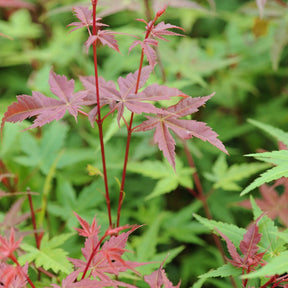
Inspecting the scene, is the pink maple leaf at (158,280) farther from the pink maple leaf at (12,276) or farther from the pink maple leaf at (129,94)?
the pink maple leaf at (129,94)

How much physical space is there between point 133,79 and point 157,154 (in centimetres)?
119

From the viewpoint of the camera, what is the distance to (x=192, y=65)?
2035 millimetres

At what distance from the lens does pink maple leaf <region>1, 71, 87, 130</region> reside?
3.39 feet

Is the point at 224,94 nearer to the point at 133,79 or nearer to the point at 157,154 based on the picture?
the point at 157,154

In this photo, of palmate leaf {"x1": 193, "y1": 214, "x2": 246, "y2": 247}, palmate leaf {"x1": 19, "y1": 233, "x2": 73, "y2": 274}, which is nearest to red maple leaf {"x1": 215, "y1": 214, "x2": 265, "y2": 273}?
palmate leaf {"x1": 193, "y1": 214, "x2": 246, "y2": 247}

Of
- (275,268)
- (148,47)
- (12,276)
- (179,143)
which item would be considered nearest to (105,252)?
(12,276)

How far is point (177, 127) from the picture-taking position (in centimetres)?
115

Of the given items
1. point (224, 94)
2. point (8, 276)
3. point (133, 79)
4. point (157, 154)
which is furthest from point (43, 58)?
point (8, 276)

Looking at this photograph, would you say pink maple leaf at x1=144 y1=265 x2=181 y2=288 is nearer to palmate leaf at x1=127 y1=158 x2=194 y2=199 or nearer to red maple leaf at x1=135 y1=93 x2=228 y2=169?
red maple leaf at x1=135 y1=93 x2=228 y2=169

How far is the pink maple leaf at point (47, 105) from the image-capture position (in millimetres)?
1033

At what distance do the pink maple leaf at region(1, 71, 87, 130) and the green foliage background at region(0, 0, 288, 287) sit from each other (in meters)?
0.40

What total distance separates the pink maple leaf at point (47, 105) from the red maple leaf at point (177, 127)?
7.7 inches

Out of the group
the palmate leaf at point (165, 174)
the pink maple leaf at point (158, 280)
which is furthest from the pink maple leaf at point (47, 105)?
the palmate leaf at point (165, 174)

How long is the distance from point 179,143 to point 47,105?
1098 mm
